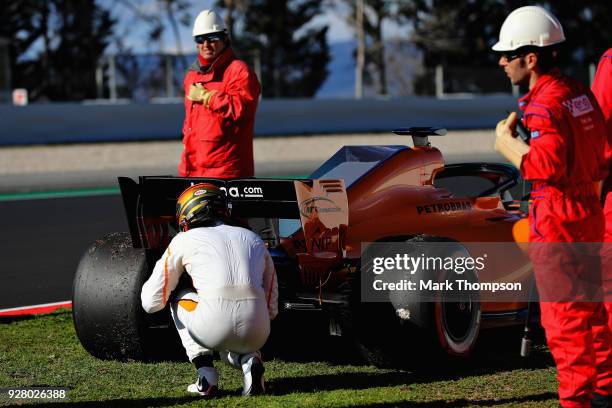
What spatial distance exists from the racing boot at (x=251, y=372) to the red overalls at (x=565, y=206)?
1.53 metres

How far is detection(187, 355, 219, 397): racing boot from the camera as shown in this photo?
545 centimetres

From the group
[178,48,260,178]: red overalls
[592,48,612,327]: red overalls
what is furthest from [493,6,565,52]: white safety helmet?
[178,48,260,178]: red overalls

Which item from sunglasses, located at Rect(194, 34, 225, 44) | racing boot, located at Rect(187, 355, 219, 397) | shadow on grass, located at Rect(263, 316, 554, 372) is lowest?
shadow on grass, located at Rect(263, 316, 554, 372)

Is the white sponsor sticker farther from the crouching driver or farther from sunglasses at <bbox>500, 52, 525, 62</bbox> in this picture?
the crouching driver

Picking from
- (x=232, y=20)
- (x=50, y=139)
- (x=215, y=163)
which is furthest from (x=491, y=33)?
(x=215, y=163)

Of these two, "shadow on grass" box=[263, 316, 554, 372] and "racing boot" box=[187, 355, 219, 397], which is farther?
"shadow on grass" box=[263, 316, 554, 372]

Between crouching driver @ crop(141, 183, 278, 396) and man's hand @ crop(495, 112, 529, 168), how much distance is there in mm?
1420

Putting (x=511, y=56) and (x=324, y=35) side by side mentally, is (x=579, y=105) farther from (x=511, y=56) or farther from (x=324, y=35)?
(x=324, y=35)

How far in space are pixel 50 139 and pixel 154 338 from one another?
15.6 meters

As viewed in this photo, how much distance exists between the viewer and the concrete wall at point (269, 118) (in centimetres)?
2098

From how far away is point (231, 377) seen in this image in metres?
5.92

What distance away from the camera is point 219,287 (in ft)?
17.3

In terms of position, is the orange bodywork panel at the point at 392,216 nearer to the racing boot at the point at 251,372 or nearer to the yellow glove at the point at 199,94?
the racing boot at the point at 251,372

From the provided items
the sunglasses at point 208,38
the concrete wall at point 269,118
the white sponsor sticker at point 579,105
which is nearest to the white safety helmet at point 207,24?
the sunglasses at point 208,38
